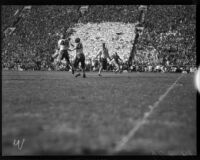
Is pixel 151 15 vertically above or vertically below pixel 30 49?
above

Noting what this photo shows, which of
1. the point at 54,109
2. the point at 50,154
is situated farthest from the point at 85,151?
the point at 54,109

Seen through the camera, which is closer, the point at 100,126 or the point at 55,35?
the point at 100,126

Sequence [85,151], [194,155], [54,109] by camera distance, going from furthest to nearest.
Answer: [54,109] < [194,155] < [85,151]

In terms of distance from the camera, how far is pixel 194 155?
648 cm

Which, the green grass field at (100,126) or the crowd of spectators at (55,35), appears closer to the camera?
the green grass field at (100,126)

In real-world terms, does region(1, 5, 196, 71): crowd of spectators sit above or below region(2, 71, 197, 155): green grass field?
above

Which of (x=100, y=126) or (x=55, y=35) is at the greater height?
(x=55, y=35)

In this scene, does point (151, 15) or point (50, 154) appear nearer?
point (50, 154)

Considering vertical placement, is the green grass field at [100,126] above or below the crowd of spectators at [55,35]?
below

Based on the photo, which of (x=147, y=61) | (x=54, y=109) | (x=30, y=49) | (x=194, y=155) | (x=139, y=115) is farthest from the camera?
(x=30, y=49)

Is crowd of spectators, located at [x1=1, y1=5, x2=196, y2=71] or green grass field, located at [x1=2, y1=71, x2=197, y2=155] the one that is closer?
green grass field, located at [x1=2, y1=71, x2=197, y2=155]

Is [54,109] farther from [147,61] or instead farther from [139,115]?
[147,61]

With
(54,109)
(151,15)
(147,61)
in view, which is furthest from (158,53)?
(54,109)

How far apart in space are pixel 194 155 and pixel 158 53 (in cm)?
2012
